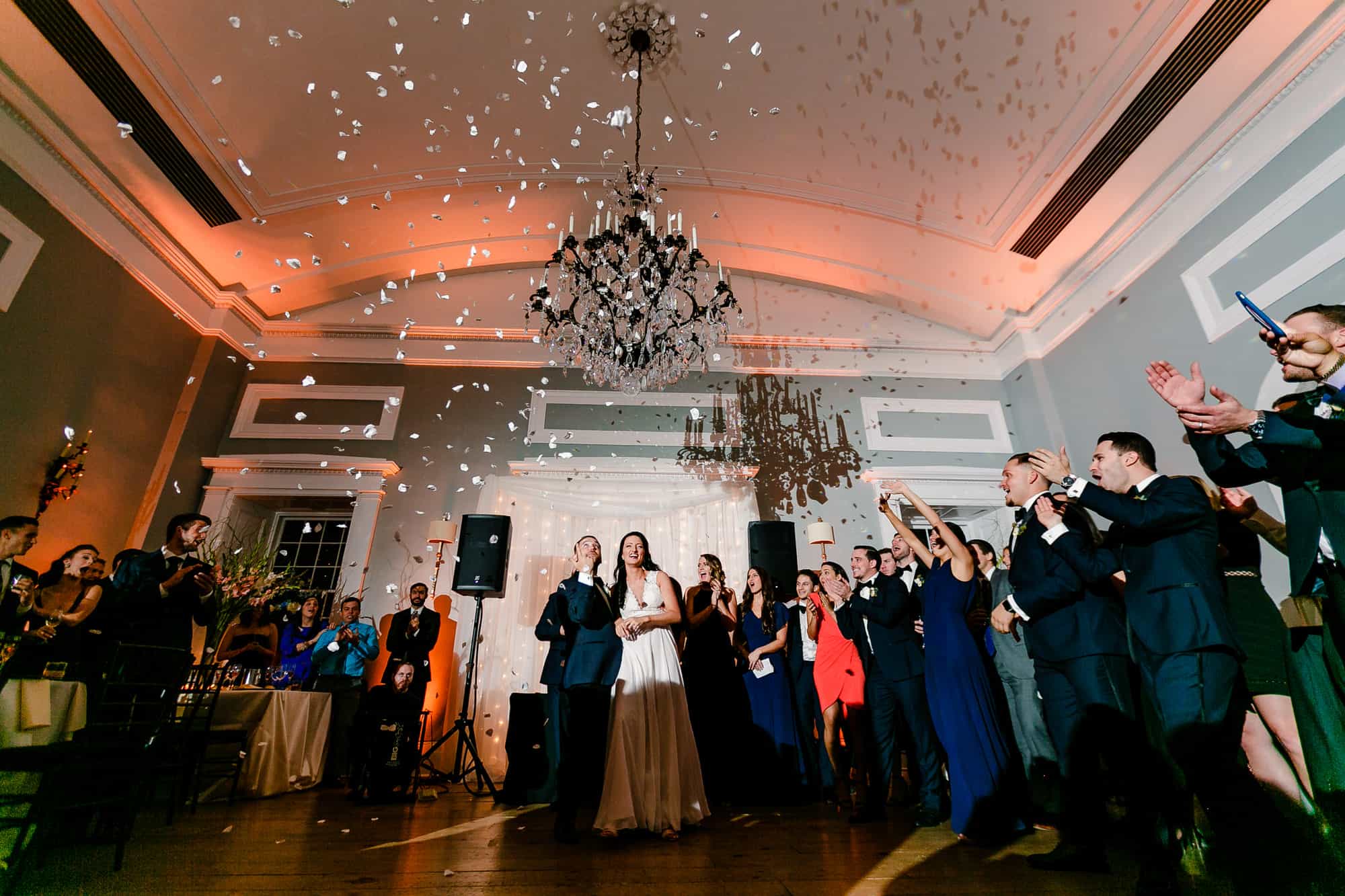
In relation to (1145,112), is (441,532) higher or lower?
lower

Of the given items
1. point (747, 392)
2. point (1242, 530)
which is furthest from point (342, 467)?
point (1242, 530)

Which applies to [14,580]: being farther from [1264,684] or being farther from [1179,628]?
[1264,684]

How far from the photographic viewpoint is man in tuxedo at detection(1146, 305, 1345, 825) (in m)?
1.56

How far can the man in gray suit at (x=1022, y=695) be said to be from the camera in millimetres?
2848

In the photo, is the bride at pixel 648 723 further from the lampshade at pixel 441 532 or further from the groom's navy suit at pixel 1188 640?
the lampshade at pixel 441 532

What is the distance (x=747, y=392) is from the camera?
6.64m

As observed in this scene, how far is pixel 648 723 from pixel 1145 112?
5558 millimetres

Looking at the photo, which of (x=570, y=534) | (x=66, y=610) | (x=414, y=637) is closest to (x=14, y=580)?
(x=66, y=610)

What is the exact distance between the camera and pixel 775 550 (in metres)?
5.54

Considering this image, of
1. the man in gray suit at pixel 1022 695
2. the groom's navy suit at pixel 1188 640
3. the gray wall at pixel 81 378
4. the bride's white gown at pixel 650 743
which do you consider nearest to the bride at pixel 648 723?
the bride's white gown at pixel 650 743

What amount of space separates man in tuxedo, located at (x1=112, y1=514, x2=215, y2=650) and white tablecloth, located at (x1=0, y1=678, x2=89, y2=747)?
650 millimetres

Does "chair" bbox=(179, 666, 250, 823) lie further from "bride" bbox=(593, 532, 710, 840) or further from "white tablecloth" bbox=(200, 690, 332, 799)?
"bride" bbox=(593, 532, 710, 840)

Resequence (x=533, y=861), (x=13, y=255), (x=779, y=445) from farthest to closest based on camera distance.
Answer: (x=779, y=445) < (x=13, y=255) < (x=533, y=861)

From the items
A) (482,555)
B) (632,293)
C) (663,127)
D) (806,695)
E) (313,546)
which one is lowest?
(806,695)
